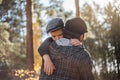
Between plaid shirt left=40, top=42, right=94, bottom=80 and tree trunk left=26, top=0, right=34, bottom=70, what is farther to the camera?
tree trunk left=26, top=0, right=34, bottom=70

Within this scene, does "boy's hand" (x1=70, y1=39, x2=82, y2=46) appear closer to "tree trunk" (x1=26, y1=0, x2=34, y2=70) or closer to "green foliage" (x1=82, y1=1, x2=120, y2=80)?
"tree trunk" (x1=26, y1=0, x2=34, y2=70)

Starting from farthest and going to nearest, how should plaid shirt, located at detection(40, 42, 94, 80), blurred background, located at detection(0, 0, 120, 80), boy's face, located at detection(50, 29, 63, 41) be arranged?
blurred background, located at detection(0, 0, 120, 80) < boy's face, located at detection(50, 29, 63, 41) < plaid shirt, located at detection(40, 42, 94, 80)

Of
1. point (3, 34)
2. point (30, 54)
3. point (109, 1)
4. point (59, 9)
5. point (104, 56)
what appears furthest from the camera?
point (104, 56)

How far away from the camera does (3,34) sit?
71.9 feet

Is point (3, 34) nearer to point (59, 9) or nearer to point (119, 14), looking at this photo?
point (59, 9)

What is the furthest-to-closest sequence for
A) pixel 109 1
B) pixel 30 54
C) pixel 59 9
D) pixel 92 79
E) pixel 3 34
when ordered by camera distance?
pixel 109 1 < pixel 59 9 < pixel 3 34 < pixel 30 54 < pixel 92 79

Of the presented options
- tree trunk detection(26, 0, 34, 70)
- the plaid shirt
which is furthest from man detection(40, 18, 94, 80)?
tree trunk detection(26, 0, 34, 70)

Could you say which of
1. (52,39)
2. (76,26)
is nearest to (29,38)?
(52,39)

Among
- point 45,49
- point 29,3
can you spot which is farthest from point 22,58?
point 45,49

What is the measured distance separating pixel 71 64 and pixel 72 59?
0.04m

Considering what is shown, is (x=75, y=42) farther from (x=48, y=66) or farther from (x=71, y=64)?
(x=48, y=66)

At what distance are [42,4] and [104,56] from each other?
11381mm

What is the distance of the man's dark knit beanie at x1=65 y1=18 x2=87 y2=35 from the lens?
9.28 feet

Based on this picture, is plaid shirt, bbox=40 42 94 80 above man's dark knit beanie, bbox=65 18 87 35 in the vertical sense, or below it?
below
